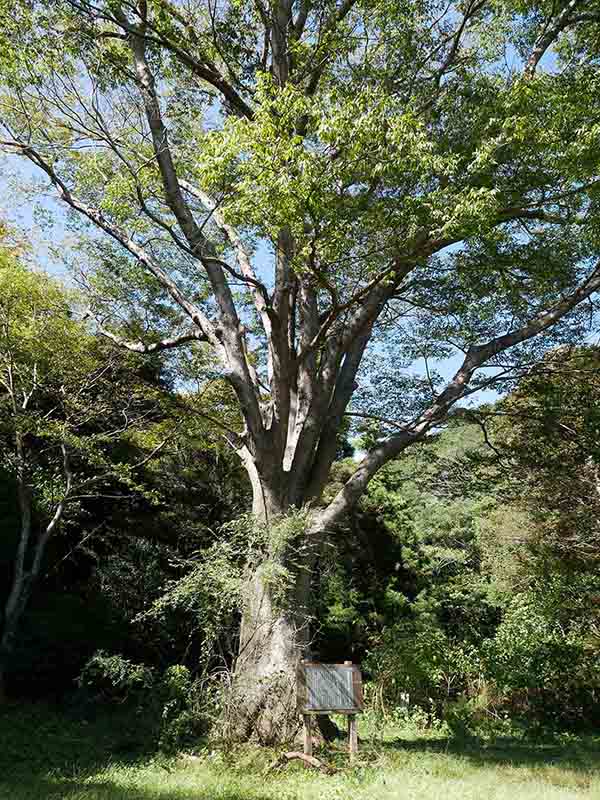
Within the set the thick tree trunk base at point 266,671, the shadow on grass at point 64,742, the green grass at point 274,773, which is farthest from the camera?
the thick tree trunk base at point 266,671

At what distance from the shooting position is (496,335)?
863 cm

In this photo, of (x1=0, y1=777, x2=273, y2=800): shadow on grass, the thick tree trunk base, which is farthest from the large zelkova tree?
(x1=0, y1=777, x2=273, y2=800): shadow on grass

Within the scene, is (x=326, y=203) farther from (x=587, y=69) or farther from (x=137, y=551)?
(x=137, y=551)

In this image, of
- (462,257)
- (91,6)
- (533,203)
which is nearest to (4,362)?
(91,6)

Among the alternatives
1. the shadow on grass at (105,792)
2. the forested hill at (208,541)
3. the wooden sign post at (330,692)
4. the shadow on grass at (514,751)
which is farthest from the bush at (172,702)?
the shadow on grass at (514,751)

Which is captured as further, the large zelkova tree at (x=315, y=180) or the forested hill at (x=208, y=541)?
the forested hill at (x=208, y=541)

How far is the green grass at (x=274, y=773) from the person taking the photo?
175 inches

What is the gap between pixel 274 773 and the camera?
5.14 m

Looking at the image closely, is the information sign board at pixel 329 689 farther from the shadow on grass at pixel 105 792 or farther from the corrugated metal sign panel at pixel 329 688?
the shadow on grass at pixel 105 792

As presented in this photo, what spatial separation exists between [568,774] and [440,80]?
7.24 m

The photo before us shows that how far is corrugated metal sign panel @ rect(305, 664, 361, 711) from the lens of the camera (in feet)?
18.5

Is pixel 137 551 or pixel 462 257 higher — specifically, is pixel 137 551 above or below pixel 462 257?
below

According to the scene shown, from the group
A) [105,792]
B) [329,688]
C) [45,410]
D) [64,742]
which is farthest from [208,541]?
[105,792]

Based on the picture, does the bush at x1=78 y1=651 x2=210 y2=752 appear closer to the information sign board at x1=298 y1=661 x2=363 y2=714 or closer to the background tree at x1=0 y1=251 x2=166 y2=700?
the information sign board at x1=298 y1=661 x2=363 y2=714
